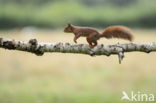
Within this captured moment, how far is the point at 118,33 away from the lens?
4.09 m

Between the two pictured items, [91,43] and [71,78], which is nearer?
[91,43]

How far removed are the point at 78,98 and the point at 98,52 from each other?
342cm

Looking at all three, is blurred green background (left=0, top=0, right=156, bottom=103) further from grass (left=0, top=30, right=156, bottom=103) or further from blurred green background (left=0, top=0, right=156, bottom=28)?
blurred green background (left=0, top=0, right=156, bottom=28)

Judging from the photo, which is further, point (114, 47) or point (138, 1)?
point (138, 1)

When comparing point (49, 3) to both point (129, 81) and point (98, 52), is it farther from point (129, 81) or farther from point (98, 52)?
point (98, 52)

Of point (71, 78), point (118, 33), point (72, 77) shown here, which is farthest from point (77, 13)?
point (118, 33)

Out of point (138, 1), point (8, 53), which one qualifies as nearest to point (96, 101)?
point (8, 53)

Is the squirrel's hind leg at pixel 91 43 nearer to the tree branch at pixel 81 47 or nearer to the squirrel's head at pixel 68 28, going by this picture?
the tree branch at pixel 81 47

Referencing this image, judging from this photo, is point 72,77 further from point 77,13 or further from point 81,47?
point 77,13

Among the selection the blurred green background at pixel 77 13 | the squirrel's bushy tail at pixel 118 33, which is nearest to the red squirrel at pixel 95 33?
the squirrel's bushy tail at pixel 118 33

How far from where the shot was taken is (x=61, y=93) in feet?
24.3

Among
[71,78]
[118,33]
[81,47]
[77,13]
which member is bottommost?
[71,78]

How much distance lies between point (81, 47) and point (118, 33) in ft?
1.26

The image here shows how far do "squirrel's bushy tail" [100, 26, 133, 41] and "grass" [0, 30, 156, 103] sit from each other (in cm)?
267
